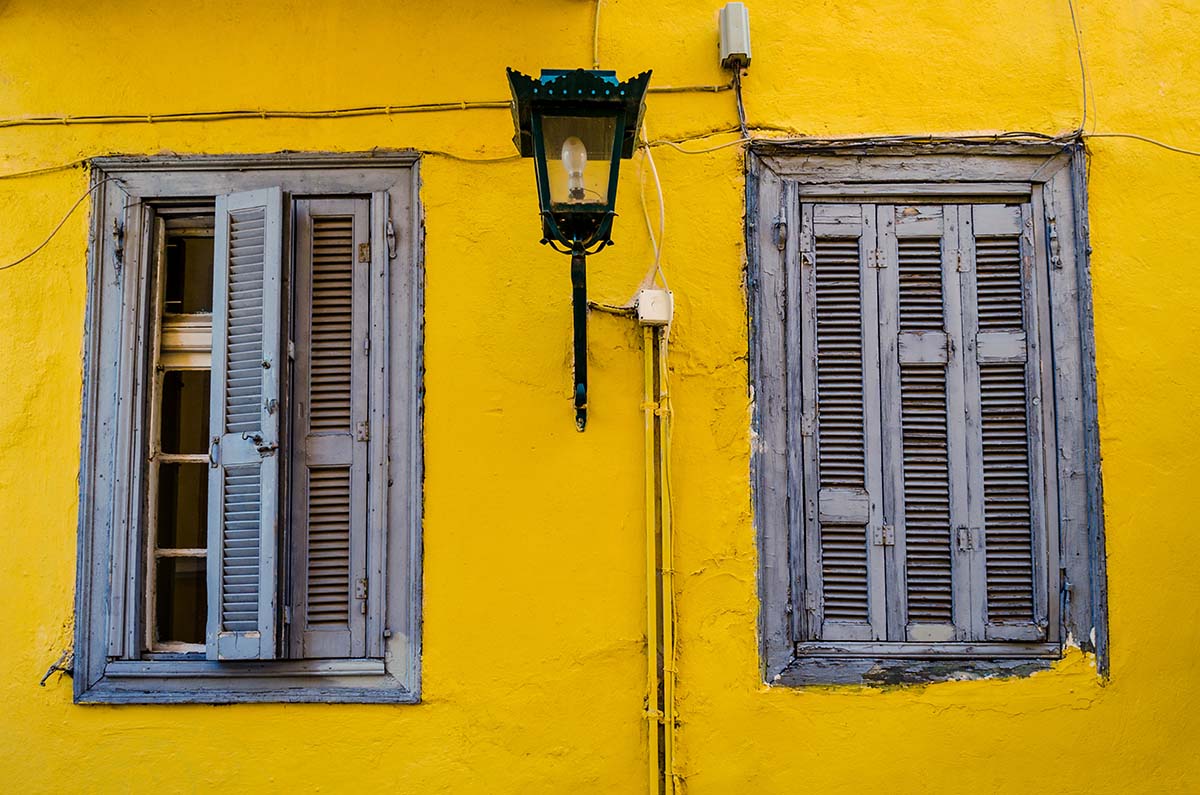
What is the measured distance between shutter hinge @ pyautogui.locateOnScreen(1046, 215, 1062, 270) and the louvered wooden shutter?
2437 millimetres

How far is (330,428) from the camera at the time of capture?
3.20 m

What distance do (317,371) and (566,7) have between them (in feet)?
5.27

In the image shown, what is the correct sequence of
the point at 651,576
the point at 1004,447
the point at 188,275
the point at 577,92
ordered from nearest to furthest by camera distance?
the point at 577,92, the point at 651,576, the point at 1004,447, the point at 188,275

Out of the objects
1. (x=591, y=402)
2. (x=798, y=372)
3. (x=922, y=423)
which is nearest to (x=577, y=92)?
(x=591, y=402)

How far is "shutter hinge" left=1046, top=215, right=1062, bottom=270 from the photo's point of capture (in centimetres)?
319

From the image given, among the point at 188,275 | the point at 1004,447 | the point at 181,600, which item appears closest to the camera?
the point at 1004,447

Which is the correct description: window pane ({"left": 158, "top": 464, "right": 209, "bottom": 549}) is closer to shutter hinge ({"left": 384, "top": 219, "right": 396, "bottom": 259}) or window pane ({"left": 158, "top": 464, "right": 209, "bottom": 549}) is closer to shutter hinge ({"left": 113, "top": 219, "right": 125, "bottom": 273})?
shutter hinge ({"left": 113, "top": 219, "right": 125, "bottom": 273})

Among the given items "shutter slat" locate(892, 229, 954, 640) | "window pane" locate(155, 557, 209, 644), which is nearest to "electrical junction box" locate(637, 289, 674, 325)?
"shutter slat" locate(892, 229, 954, 640)

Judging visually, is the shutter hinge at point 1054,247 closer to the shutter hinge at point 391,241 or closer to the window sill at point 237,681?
the shutter hinge at point 391,241

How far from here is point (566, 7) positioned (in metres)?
3.30

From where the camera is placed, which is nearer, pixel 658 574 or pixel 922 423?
pixel 658 574

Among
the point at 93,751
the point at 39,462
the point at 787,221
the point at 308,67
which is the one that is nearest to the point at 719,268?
the point at 787,221

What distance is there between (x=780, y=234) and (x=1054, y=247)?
97 centimetres

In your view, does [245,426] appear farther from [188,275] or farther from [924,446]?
[924,446]
